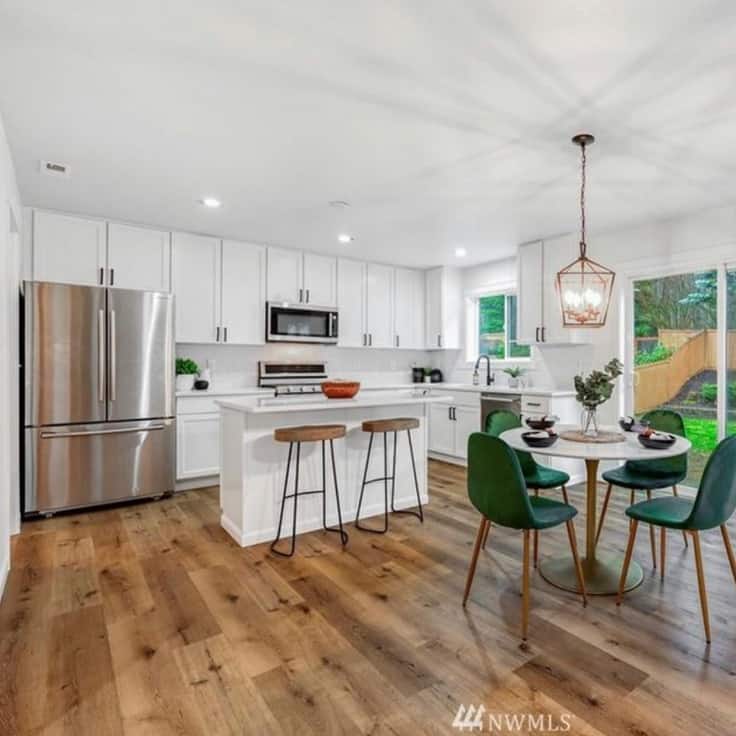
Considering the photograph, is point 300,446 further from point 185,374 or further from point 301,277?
point 301,277

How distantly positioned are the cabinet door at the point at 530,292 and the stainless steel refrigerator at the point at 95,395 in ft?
11.8

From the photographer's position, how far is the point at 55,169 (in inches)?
124

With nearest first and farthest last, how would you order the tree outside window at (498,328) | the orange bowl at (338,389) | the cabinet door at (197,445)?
the orange bowl at (338,389)
the cabinet door at (197,445)
the tree outside window at (498,328)

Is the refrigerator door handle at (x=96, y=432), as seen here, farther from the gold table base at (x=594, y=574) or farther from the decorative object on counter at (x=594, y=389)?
the decorative object on counter at (x=594, y=389)

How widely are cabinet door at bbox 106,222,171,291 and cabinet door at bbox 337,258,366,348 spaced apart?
2.00 meters

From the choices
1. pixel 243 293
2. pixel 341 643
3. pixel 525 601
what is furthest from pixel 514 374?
pixel 341 643

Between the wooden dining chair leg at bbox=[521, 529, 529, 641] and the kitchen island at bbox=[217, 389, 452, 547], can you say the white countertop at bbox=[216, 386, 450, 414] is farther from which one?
the wooden dining chair leg at bbox=[521, 529, 529, 641]

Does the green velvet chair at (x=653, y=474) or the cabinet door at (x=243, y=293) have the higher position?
the cabinet door at (x=243, y=293)

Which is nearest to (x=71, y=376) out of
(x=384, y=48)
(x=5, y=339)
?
(x=5, y=339)

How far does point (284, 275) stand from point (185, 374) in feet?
5.09

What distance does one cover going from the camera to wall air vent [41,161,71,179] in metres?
3.08

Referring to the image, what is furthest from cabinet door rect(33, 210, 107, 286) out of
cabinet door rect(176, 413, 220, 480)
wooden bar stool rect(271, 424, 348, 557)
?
wooden bar stool rect(271, 424, 348, 557)

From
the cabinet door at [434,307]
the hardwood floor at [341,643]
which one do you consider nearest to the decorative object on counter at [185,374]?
the hardwood floor at [341,643]

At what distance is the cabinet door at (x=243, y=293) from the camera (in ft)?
16.3
